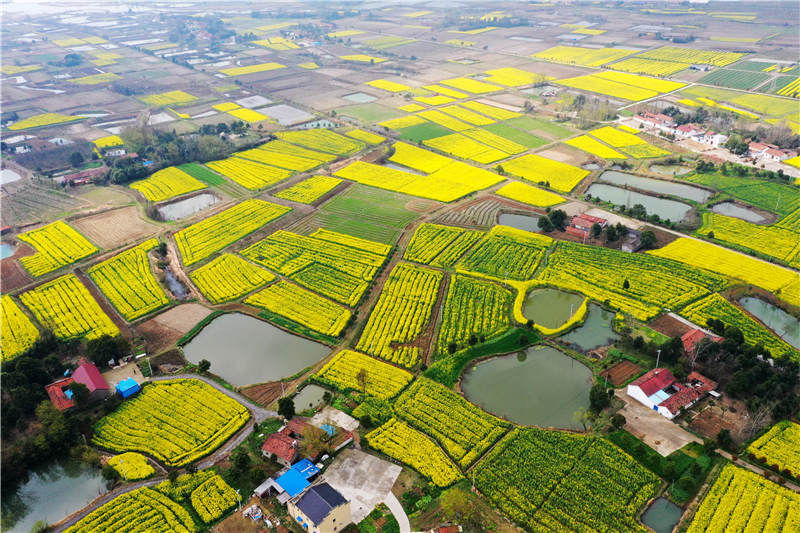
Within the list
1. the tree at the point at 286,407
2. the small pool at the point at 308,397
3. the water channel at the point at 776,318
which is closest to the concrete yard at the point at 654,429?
the water channel at the point at 776,318

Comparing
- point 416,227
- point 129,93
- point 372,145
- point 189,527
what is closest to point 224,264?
point 416,227

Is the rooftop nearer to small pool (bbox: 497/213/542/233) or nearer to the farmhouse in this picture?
the farmhouse

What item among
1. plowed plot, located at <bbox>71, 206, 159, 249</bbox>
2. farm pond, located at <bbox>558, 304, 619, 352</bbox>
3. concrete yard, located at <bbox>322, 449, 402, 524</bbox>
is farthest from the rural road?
plowed plot, located at <bbox>71, 206, 159, 249</bbox>

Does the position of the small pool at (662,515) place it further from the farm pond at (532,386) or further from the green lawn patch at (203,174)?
the green lawn patch at (203,174)

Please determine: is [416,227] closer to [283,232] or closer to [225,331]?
[283,232]

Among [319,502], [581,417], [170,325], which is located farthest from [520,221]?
[319,502]

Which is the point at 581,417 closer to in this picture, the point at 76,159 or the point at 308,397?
the point at 308,397
